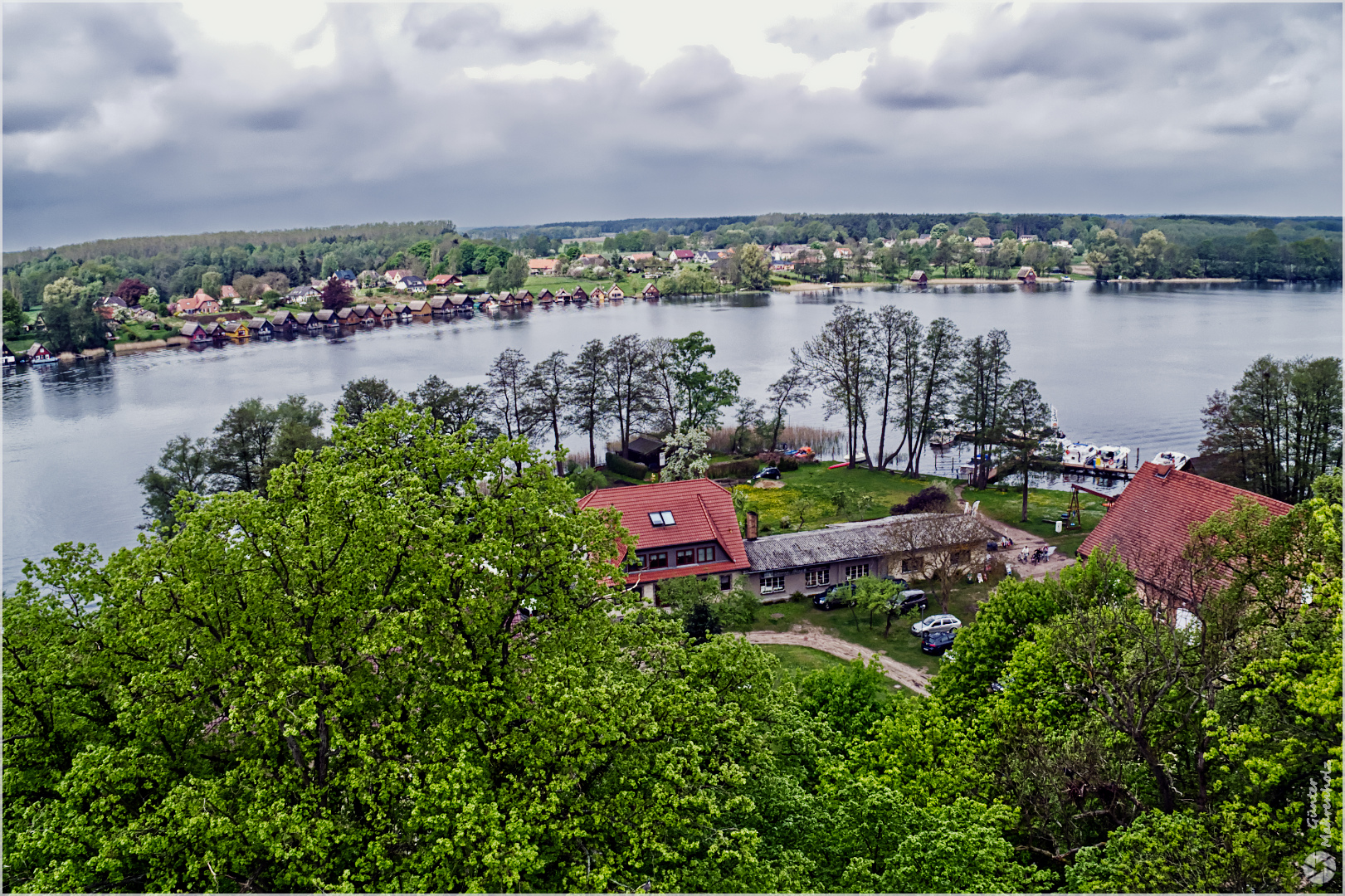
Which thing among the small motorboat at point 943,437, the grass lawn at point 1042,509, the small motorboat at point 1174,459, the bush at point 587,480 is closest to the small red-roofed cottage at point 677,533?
the bush at point 587,480

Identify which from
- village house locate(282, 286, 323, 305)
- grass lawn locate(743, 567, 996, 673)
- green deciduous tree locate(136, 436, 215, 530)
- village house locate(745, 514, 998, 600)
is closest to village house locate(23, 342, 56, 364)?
village house locate(282, 286, 323, 305)

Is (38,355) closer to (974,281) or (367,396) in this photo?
(367,396)

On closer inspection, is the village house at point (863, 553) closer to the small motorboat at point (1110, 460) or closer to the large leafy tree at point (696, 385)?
the large leafy tree at point (696, 385)

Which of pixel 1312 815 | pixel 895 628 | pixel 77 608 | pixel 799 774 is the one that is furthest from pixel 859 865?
pixel 895 628

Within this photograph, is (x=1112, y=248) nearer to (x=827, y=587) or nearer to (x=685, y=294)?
(x=685, y=294)

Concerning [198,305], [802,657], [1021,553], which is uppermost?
[198,305]

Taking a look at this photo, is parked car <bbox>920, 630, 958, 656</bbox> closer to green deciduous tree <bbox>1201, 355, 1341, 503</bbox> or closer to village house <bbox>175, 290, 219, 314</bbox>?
green deciduous tree <bbox>1201, 355, 1341, 503</bbox>

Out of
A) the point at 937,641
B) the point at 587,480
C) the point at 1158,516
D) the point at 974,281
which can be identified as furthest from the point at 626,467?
the point at 974,281
